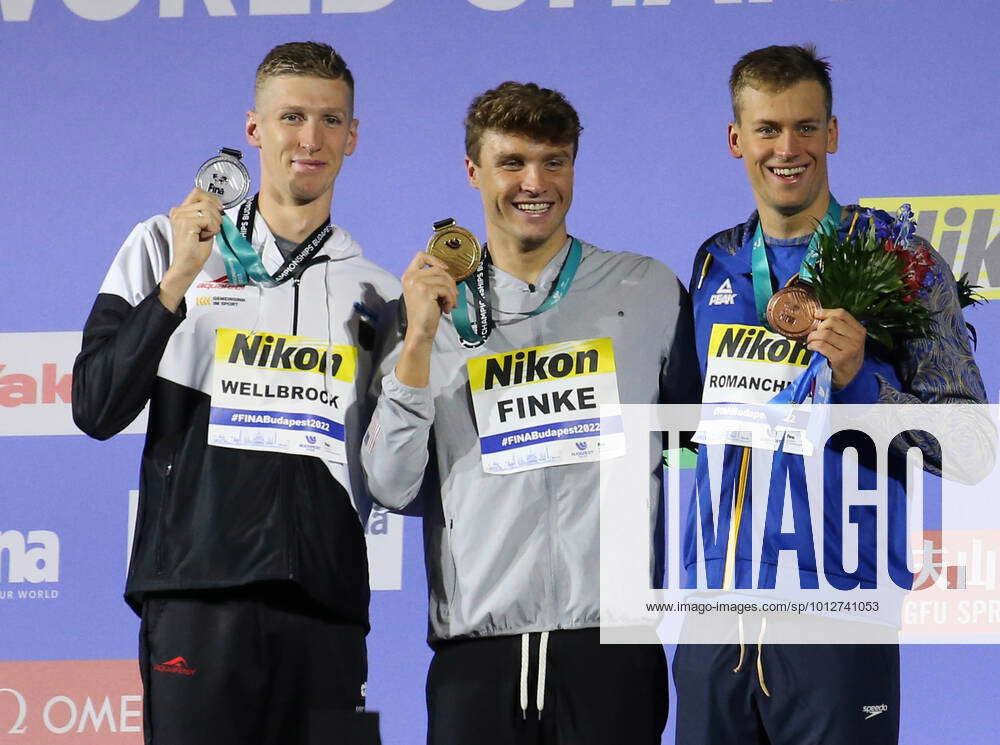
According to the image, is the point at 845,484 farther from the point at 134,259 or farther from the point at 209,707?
the point at 134,259

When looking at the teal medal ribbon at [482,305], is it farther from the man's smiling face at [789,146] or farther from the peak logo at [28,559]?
the peak logo at [28,559]

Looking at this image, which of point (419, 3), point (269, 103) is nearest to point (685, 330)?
point (269, 103)

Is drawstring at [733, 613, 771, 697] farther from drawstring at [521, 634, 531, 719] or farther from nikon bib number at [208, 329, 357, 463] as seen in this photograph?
nikon bib number at [208, 329, 357, 463]

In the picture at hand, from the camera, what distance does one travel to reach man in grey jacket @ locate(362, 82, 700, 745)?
2963 mm

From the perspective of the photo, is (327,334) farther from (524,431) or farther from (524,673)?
(524,673)

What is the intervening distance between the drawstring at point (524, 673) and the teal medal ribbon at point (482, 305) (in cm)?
67

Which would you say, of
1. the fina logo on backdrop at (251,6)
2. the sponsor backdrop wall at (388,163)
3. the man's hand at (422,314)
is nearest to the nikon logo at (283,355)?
the man's hand at (422,314)

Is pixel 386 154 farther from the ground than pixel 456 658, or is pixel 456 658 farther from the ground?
pixel 386 154

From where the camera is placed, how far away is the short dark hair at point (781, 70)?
3314 mm

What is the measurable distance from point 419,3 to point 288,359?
4.23 feet

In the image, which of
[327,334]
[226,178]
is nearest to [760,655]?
[327,334]

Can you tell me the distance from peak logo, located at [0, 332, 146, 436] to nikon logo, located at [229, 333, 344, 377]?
3.17 feet

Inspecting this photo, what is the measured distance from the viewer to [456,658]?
3047 mm

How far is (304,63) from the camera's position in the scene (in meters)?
3.41
